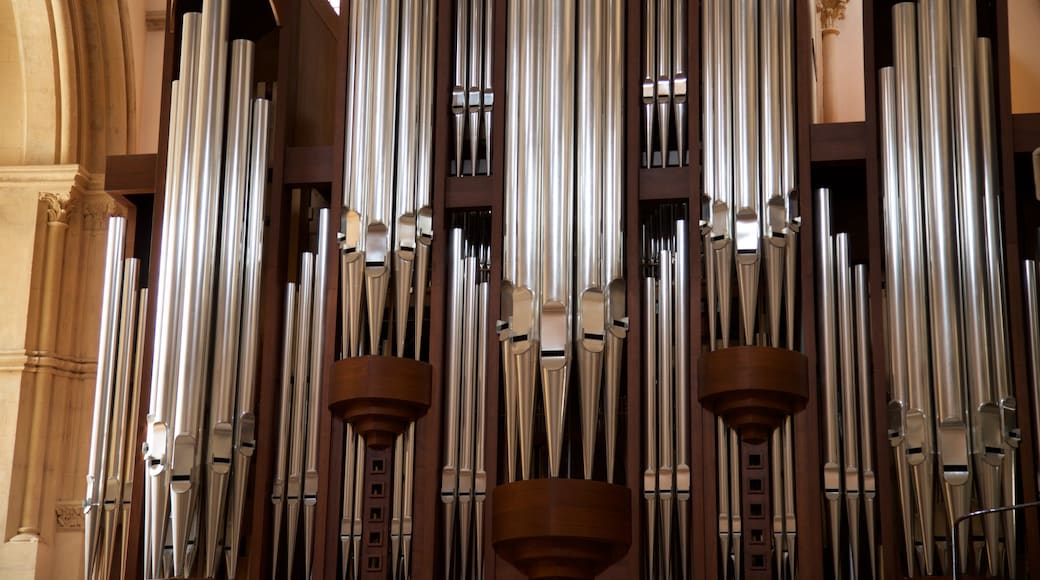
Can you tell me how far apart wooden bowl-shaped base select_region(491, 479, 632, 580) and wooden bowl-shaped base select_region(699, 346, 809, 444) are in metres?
0.72

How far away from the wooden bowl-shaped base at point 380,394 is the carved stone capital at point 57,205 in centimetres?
473

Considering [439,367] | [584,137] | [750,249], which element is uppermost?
[584,137]

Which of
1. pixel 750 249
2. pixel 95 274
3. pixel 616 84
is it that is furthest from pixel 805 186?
pixel 95 274

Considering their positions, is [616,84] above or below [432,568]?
above

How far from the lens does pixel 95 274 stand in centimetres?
1334

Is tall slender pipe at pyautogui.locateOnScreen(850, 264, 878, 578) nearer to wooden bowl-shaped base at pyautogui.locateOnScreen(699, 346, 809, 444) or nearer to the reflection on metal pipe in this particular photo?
wooden bowl-shaped base at pyautogui.locateOnScreen(699, 346, 809, 444)

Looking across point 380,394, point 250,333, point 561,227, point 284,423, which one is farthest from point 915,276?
point 250,333

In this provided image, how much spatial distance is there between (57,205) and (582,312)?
5.75m

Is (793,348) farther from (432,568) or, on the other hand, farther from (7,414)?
(7,414)

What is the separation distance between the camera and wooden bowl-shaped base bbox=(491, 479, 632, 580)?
8695mm

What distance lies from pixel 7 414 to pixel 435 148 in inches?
188

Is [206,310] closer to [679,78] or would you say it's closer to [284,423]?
[284,423]

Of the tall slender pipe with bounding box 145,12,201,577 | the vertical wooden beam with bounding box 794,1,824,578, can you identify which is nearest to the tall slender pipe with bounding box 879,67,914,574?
the vertical wooden beam with bounding box 794,1,824,578

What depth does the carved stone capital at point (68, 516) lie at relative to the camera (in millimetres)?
12750
